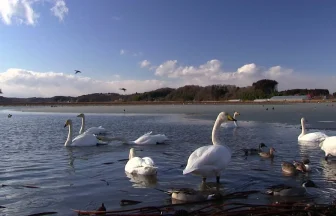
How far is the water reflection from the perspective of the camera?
23.7 feet

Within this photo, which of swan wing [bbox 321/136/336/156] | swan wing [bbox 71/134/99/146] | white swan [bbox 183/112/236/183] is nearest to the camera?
white swan [bbox 183/112/236/183]

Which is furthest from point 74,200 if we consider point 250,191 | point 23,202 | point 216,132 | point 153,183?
point 216,132

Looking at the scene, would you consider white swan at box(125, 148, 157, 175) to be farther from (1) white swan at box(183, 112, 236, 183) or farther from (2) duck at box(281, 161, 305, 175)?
(2) duck at box(281, 161, 305, 175)

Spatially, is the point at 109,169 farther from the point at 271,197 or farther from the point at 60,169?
the point at 271,197

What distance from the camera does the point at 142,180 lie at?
25.1 feet

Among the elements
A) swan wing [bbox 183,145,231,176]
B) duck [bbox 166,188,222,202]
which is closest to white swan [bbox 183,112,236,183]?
swan wing [bbox 183,145,231,176]

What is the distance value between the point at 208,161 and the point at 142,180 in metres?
1.52

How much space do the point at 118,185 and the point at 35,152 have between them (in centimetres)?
556

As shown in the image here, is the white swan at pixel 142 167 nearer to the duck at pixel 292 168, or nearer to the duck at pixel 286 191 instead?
the duck at pixel 286 191

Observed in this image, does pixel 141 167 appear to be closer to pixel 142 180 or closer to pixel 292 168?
pixel 142 180

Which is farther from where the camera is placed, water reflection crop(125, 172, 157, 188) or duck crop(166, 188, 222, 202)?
water reflection crop(125, 172, 157, 188)

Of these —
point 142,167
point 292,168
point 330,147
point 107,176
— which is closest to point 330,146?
point 330,147

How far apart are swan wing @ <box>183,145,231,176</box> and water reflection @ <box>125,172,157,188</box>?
857mm

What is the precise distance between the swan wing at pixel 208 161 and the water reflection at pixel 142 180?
2.81ft
